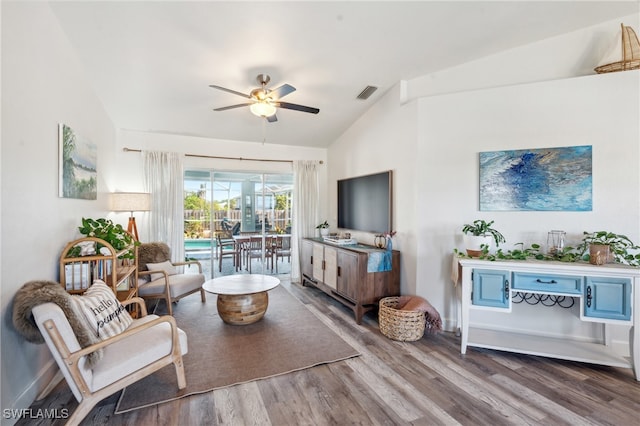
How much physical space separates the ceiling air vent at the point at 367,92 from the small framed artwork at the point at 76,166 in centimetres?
319

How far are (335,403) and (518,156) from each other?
287 cm

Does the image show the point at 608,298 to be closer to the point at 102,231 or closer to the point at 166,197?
the point at 102,231

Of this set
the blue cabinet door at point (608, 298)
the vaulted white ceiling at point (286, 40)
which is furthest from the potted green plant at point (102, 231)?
the blue cabinet door at point (608, 298)

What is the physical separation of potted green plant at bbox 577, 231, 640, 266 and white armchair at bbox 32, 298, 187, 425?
11.3 feet

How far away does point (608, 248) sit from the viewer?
237 cm

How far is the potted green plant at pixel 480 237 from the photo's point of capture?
9.13ft

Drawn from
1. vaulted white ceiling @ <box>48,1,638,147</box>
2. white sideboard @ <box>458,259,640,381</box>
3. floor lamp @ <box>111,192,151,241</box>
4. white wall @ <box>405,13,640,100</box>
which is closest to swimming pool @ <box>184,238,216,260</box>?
floor lamp @ <box>111,192,151,241</box>

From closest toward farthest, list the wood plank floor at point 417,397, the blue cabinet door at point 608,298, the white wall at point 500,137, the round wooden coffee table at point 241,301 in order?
the wood plank floor at point 417,397, the blue cabinet door at point 608,298, the white wall at point 500,137, the round wooden coffee table at point 241,301

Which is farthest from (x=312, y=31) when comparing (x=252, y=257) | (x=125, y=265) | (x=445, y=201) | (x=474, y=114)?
(x=252, y=257)

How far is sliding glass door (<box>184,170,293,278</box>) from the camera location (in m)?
4.91

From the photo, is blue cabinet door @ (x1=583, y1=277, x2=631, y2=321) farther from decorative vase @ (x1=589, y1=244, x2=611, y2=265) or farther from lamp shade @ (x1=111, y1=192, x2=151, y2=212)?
lamp shade @ (x1=111, y1=192, x2=151, y2=212)

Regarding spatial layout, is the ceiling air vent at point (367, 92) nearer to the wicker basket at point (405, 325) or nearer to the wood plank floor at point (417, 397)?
the wicker basket at point (405, 325)

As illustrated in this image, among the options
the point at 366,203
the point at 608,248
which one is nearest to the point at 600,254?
the point at 608,248

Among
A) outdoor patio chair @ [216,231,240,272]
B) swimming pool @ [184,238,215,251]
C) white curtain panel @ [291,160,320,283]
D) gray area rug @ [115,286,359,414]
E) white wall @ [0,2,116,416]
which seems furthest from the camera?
white curtain panel @ [291,160,320,283]
